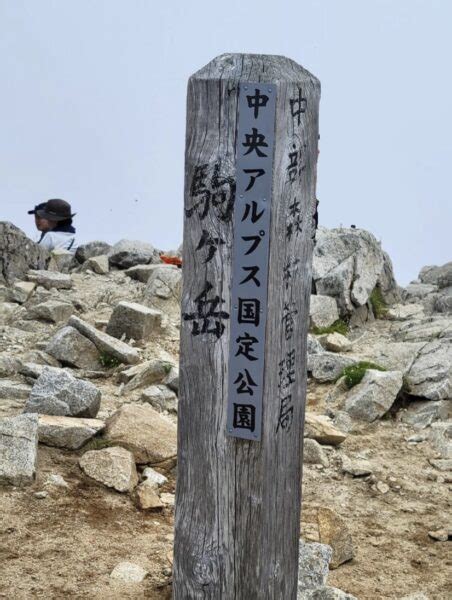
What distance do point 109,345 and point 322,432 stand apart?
287 centimetres

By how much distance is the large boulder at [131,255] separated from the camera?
1634 cm

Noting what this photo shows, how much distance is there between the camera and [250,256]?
397 centimetres

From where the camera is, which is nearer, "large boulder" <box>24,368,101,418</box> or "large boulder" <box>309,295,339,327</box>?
"large boulder" <box>24,368,101,418</box>

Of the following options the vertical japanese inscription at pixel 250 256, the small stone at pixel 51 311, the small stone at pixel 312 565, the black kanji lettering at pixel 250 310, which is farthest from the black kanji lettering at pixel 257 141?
the small stone at pixel 51 311

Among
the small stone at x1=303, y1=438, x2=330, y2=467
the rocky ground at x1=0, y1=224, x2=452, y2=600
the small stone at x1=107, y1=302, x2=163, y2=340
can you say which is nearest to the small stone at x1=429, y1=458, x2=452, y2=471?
the rocky ground at x1=0, y1=224, x2=452, y2=600

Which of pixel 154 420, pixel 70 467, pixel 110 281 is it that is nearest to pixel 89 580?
pixel 70 467

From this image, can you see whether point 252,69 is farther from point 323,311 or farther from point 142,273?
point 142,273

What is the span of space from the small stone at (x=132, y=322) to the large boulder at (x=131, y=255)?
5.40 m

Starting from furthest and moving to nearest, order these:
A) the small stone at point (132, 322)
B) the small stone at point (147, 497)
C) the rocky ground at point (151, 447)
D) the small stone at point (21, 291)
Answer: the small stone at point (21, 291) → the small stone at point (132, 322) → the small stone at point (147, 497) → the rocky ground at point (151, 447)

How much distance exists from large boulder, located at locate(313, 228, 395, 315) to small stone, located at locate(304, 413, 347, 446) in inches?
215

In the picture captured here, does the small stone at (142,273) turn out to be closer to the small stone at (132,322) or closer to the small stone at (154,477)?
the small stone at (132,322)

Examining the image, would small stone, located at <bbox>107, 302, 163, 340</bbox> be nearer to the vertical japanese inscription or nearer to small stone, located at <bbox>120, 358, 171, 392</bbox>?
small stone, located at <bbox>120, 358, 171, 392</bbox>

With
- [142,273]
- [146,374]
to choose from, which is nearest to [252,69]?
[146,374]

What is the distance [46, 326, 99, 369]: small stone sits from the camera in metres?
9.85
